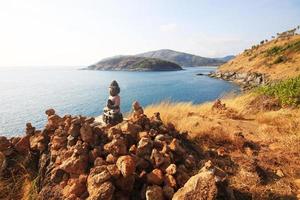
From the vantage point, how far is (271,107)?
43.6 feet

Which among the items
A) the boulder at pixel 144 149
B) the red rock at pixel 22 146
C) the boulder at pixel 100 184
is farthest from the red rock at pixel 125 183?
the red rock at pixel 22 146

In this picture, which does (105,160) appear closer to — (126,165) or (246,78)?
(126,165)

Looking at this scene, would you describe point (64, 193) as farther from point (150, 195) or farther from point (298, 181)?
point (298, 181)

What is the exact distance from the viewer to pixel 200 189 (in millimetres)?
3672

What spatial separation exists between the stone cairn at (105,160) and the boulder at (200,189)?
5cm

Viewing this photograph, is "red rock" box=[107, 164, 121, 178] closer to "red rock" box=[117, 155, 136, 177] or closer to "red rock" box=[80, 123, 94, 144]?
"red rock" box=[117, 155, 136, 177]

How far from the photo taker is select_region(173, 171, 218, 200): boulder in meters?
3.60

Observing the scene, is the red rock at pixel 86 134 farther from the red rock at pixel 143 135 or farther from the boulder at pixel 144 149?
the boulder at pixel 144 149

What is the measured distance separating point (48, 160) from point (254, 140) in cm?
601

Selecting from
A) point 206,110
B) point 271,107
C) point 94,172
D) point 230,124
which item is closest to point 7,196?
point 94,172

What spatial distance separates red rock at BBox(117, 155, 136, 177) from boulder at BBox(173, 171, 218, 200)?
1.05m

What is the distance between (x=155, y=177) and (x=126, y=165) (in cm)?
53

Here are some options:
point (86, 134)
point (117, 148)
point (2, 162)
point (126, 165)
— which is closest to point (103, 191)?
point (126, 165)

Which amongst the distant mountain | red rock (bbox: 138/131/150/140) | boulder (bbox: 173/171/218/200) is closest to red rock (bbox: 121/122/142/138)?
red rock (bbox: 138/131/150/140)
